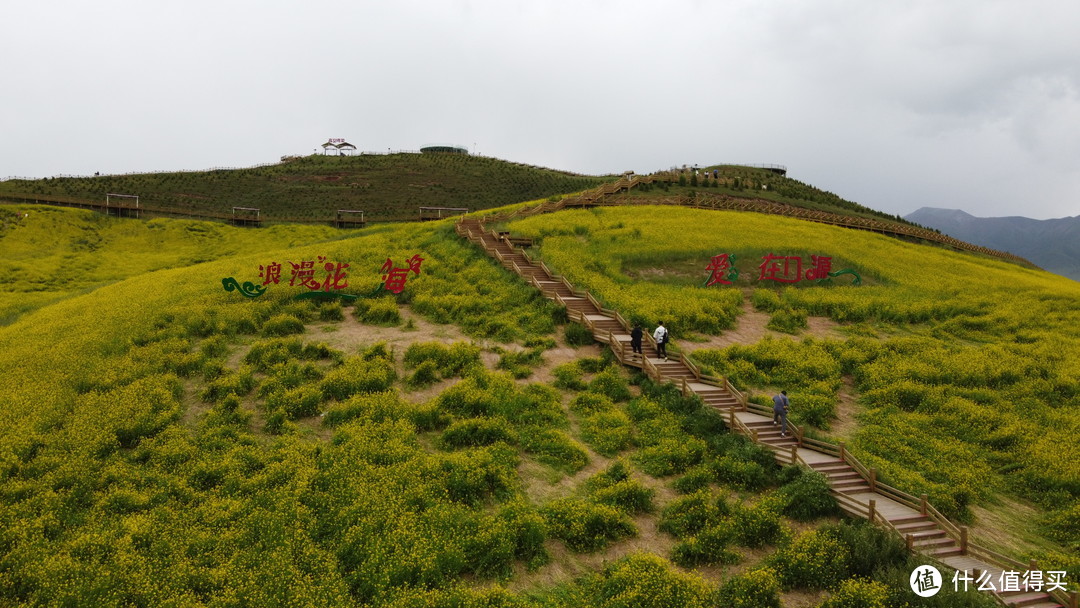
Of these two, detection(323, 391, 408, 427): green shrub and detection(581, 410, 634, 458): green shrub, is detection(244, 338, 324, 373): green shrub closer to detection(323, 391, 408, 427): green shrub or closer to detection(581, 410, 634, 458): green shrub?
detection(323, 391, 408, 427): green shrub

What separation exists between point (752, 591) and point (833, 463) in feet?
21.1

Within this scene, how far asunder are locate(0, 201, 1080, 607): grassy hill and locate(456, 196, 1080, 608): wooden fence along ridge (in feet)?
2.79

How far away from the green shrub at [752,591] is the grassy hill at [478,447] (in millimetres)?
48

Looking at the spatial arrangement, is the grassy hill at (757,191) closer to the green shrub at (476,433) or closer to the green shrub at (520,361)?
the green shrub at (520,361)

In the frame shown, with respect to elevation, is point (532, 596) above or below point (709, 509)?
below

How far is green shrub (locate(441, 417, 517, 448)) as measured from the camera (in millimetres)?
18406

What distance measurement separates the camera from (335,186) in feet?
297

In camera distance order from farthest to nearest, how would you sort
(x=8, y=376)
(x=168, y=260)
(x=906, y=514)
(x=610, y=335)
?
(x=168, y=260) → (x=610, y=335) → (x=8, y=376) → (x=906, y=514)

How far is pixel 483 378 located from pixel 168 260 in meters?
41.1

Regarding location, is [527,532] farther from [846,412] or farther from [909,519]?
[846,412]

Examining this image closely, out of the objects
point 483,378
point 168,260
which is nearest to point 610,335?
point 483,378

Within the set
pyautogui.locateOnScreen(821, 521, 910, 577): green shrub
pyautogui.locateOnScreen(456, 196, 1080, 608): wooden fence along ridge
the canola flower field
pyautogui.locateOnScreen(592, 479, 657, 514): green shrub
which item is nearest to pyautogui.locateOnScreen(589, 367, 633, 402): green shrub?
pyautogui.locateOnScreen(456, 196, 1080, 608): wooden fence along ridge

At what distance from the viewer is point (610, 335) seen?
2602 centimetres

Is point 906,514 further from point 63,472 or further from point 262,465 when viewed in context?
point 63,472
